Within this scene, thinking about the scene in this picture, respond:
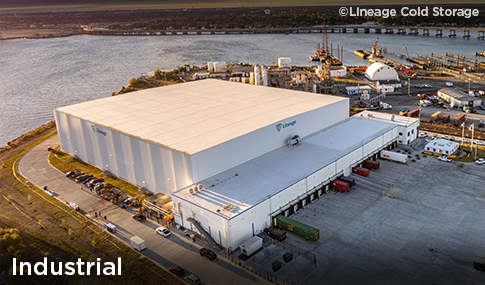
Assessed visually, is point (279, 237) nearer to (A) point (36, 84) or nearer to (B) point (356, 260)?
(B) point (356, 260)

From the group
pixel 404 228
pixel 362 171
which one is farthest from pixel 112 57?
pixel 404 228

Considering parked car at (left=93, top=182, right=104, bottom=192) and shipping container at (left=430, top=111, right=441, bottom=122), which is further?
shipping container at (left=430, top=111, right=441, bottom=122)

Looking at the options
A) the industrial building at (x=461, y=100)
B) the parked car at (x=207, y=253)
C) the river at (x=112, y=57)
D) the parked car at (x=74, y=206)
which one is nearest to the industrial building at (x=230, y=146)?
the parked car at (x=207, y=253)

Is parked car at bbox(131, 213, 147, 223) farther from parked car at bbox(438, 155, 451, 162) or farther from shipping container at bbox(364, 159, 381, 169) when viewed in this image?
parked car at bbox(438, 155, 451, 162)

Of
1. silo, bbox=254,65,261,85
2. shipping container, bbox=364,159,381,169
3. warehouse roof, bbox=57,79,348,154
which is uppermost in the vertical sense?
silo, bbox=254,65,261,85

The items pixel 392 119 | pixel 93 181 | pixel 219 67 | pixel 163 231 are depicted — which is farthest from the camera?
pixel 219 67

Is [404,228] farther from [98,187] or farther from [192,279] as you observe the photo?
[98,187]

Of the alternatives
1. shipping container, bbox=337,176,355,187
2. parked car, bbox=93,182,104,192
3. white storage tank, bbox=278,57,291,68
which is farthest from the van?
white storage tank, bbox=278,57,291,68
